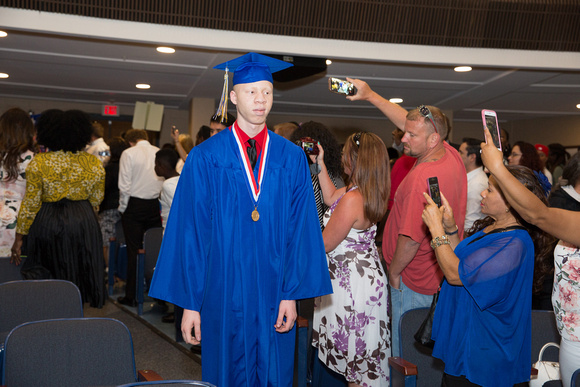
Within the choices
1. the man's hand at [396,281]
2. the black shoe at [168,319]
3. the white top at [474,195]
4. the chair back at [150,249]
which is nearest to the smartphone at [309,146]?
the man's hand at [396,281]

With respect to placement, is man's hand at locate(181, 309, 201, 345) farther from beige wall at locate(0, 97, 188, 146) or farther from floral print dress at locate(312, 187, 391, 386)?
beige wall at locate(0, 97, 188, 146)

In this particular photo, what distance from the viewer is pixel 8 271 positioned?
3.28 m

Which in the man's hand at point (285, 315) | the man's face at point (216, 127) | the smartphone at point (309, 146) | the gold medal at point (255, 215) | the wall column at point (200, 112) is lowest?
the man's hand at point (285, 315)

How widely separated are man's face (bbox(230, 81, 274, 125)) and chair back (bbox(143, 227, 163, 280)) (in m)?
3.01

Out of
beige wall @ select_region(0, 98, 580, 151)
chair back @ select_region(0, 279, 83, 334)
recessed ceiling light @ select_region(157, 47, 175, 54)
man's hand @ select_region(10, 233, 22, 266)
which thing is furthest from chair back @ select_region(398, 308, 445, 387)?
beige wall @ select_region(0, 98, 580, 151)

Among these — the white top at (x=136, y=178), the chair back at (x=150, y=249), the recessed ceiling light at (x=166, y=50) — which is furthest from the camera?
the recessed ceiling light at (x=166, y=50)

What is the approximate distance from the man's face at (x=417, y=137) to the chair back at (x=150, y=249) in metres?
2.73

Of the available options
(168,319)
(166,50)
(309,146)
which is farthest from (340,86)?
(166,50)

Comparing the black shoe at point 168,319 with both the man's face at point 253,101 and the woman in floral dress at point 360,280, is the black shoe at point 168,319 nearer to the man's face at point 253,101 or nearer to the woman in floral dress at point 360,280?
the woman in floral dress at point 360,280

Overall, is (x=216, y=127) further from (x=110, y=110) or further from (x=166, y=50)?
(x=110, y=110)

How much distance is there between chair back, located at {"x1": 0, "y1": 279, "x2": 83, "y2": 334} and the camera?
2592 millimetres

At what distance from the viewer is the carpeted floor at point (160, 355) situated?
3.62m

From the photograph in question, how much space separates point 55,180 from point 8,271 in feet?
2.12

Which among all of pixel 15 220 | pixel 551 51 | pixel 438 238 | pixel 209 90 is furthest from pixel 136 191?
pixel 551 51
